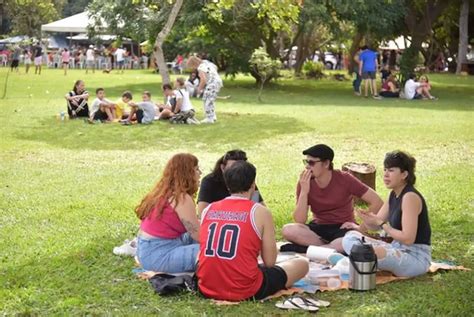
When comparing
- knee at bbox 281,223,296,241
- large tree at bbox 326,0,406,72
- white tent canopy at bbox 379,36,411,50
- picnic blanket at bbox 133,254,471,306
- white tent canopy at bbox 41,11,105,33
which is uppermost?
large tree at bbox 326,0,406,72

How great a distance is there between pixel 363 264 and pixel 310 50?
32654mm

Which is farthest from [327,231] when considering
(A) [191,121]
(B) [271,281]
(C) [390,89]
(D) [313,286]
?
(C) [390,89]

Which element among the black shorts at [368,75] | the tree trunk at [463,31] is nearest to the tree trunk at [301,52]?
the black shorts at [368,75]

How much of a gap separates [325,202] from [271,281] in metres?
1.63

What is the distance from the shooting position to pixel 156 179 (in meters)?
11.2

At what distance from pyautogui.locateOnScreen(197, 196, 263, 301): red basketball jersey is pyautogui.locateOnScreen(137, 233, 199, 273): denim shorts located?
1.59 ft

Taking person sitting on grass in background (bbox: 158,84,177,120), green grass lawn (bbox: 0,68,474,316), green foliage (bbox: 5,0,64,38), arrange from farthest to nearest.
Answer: green foliage (bbox: 5,0,64,38) < person sitting on grass in background (bbox: 158,84,177,120) < green grass lawn (bbox: 0,68,474,316)

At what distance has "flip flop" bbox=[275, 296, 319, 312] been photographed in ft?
18.4

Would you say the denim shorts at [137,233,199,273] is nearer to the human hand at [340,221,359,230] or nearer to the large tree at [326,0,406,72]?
the human hand at [340,221,359,230]

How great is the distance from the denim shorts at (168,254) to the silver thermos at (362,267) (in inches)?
47.0

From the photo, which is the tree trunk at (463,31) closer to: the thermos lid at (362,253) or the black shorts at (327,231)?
the black shorts at (327,231)

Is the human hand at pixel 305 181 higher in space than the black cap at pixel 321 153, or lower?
lower

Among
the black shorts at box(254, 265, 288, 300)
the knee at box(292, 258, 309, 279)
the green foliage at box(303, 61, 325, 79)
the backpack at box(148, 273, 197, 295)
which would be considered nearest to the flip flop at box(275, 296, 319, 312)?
the black shorts at box(254, 265, 288, 300)

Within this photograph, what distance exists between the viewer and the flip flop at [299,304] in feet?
18.4
